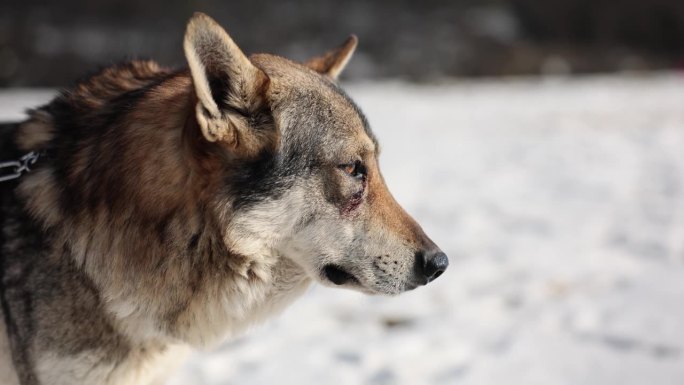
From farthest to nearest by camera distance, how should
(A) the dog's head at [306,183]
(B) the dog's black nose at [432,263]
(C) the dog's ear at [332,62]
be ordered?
(C) the dog's ear at [332,62] < (B) the dog's black nose at [432,263] < (A) the dog's head at [306,183]

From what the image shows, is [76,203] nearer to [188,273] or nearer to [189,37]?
[188,273]

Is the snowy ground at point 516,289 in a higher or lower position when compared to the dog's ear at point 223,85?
lower

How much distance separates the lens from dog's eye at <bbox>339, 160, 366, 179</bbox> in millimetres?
2439

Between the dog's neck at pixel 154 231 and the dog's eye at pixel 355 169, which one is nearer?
the dog's neck at pixel 154 231

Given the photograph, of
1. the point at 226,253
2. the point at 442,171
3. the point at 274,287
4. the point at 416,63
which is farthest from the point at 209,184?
the point at 416,63

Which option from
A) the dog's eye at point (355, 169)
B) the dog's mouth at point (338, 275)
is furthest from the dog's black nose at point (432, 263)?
the dog's eye at point (355, 169)

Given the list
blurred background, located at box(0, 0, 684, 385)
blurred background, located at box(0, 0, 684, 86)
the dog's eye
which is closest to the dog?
the dog's eye

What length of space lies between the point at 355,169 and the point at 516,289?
2.56 m

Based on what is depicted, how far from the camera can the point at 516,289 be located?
462 centimetres

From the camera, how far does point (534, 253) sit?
17.3 ft

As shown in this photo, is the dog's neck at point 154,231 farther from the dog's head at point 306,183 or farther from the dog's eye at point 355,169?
the dog's eye at point 355,169

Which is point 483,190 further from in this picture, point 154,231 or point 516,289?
point 154,231

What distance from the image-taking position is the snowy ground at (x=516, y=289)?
362 centimetres

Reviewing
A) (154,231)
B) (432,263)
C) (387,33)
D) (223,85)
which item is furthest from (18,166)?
(387,33)
